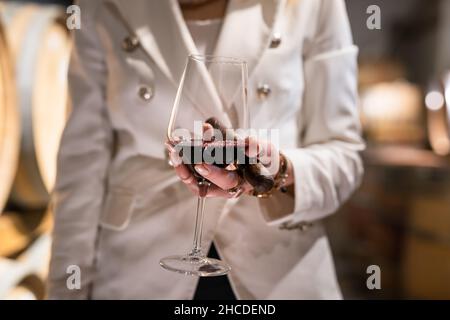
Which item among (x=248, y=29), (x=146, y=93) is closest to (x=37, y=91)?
(x=146, y=93)

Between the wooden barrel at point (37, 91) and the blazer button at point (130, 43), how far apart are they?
1.74ft

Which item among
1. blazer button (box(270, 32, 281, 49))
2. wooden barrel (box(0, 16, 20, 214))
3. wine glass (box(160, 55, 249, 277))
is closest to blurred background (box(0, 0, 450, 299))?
wooden barrel (box(0, 16, 20, 214))

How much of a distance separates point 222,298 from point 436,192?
249 cm

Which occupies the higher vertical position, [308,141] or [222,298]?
[308,141]

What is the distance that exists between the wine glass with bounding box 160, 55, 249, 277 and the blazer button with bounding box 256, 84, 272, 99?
0.12 metres

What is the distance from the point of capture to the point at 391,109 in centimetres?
526

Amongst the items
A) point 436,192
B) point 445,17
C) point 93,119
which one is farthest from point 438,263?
point 445,17

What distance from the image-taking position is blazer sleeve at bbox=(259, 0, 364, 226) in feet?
2.99

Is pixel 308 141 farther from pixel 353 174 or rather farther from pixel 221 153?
pixel 221 153

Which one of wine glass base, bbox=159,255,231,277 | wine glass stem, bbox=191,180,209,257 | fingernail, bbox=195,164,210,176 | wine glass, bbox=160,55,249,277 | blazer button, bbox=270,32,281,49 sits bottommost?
wine glass base, bbox=159,255,231,277

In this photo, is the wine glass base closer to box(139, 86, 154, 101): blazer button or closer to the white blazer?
the white blazer

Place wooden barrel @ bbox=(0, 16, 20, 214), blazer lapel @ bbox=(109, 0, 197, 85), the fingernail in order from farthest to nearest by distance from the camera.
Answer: wooden barrel @ bbox=(0, 16, 20, 214) < blazer lapel @ bbox=(109, 0, 197, 85) < the fingernail

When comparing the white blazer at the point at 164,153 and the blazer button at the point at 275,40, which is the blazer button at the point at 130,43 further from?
the blazer button at the point at 275,40

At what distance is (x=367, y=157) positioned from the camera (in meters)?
3.85
